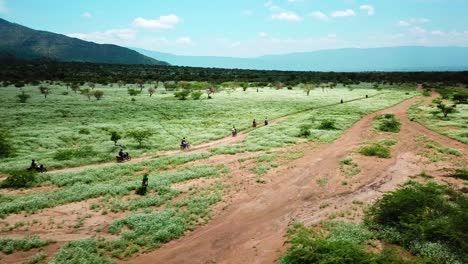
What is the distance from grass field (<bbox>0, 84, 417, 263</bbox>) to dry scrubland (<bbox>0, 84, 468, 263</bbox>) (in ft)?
0.37

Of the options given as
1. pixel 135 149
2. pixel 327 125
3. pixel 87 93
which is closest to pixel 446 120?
pixel 327 125

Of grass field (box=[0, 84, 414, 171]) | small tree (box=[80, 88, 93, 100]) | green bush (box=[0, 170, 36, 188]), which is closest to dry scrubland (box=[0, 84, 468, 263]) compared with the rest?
grass field (box=[0, 84, 414, 171])

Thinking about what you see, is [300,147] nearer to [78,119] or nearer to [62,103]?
[78,119]

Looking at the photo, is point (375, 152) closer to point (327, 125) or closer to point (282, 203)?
point (282, 203)

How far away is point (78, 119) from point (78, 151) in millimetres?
22638

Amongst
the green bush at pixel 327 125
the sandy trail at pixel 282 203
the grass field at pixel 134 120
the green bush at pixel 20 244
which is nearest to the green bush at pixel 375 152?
the sandy trail at pixel 282 203

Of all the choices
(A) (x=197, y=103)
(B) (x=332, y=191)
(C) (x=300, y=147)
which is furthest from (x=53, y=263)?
(A) (x=197, y=103)

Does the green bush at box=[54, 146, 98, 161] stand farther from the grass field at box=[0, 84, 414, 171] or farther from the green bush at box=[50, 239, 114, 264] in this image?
the green bush at box=[50, 239, 114, 264]

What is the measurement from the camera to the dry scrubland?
55.2 feet

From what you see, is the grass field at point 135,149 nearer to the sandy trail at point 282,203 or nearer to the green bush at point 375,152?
the sandy trail at point 282,203

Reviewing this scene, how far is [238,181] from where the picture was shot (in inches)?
1078

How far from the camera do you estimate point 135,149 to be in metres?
39.9

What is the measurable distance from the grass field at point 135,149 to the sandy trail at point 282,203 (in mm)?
1387

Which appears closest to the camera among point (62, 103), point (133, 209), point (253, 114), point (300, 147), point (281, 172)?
point (133, 209)
